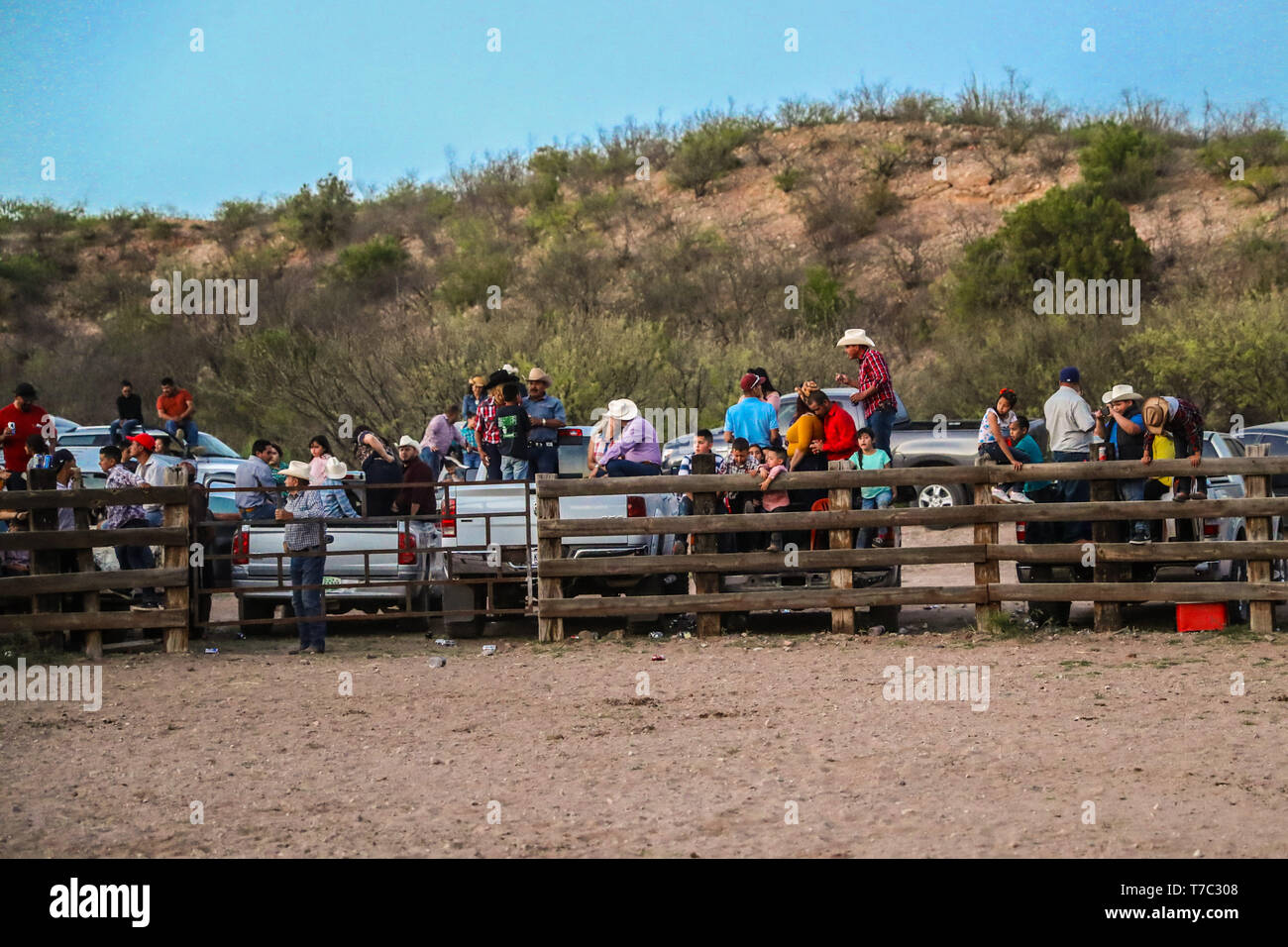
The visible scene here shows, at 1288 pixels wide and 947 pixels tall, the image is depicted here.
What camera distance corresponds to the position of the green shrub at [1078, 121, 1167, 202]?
168 feet

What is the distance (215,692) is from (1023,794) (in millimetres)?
5979

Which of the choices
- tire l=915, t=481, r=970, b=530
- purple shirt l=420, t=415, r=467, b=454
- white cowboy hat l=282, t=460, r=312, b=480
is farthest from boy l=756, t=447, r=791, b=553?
tire l=915, t=481, r=970, b=530

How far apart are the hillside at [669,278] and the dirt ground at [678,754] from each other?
17.8m

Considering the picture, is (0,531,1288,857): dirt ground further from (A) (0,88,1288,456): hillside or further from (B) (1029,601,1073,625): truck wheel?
(A) (0,88,1288,456): hillside

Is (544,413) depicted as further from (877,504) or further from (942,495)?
(942,495)

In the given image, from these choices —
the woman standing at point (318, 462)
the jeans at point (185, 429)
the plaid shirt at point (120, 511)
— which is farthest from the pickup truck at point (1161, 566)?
the jeans at point (185, 429)

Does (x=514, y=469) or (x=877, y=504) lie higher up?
(x=514, y=469)

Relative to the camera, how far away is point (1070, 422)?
44.5ft

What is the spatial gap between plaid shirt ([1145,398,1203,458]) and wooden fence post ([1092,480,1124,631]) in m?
0.53

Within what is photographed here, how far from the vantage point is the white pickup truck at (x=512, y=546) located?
43.5 ft

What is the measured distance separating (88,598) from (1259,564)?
9.34 metres

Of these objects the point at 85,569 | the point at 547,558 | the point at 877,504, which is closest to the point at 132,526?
the point at 85,569

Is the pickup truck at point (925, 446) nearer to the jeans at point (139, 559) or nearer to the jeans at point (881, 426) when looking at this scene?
the jeans at point (881, 426)

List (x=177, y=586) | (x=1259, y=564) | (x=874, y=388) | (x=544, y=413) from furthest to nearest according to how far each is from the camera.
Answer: (x=544, y=413) < (x=874, y=388) < (x=177, y=586) < (x=1259, y=564)
